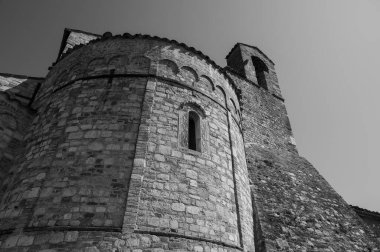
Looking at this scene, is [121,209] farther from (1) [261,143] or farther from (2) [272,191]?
(1) [261,143]

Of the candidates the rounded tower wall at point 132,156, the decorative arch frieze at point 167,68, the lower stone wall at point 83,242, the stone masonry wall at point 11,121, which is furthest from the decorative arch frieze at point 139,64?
the lower stone wall at point 83,242

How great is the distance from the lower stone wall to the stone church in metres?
0.02

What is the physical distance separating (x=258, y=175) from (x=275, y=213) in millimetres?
1463

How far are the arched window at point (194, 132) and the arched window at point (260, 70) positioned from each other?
8.04 m

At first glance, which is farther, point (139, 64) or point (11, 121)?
point (139, 64)

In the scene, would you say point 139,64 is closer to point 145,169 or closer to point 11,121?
point 145,169

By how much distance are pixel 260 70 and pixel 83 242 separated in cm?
1315

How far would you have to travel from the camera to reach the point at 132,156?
5906 millimetres

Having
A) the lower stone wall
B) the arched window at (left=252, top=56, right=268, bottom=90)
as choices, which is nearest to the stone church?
the lower stone wall

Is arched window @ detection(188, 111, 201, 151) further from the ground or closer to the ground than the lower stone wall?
further from the ground

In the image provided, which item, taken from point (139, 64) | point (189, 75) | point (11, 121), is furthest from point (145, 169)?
point (11, 121)

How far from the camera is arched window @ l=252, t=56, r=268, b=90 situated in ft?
48.8

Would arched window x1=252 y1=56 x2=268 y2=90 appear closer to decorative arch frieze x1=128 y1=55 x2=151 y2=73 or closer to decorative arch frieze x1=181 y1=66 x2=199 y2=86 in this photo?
decorative arch frieze x1=181 y1=66 x2=199 y2=86

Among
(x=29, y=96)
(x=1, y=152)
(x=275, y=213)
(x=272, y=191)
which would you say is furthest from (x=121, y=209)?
(x=29, y=96)
